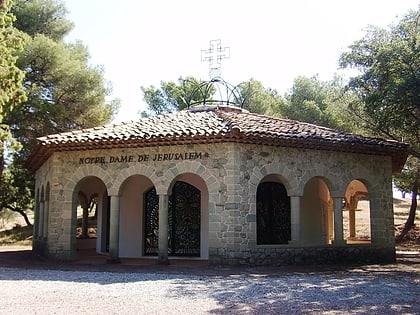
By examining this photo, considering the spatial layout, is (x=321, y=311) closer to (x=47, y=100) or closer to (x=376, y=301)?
(x=376, y=301)

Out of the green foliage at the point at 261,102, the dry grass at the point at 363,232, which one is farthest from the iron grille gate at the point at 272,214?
the green foliage at the point at 261,102

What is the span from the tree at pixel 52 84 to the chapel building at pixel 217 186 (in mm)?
4747

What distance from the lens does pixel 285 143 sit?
12.8 metres

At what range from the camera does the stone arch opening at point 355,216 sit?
19156mm

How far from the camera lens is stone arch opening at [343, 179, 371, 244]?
1916 cm

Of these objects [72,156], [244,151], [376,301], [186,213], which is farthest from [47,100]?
[376,301]

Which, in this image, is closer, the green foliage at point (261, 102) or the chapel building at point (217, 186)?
the chapel building at point (217, 186)

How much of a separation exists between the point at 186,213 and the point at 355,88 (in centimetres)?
681

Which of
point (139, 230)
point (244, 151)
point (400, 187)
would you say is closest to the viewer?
point (244, 151)

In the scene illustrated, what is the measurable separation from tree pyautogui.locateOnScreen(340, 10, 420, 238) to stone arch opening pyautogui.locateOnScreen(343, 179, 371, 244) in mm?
2294

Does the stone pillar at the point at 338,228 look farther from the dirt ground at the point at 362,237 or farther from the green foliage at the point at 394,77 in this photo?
the green foliage at the point at 394,77

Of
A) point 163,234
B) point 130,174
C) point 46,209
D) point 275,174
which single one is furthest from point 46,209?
point 275,174

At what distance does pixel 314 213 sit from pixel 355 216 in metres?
11.7

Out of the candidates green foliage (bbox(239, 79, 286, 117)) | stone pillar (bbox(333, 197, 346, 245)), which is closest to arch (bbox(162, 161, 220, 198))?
stone pillar (bbox(333, 197, 346, 245))
